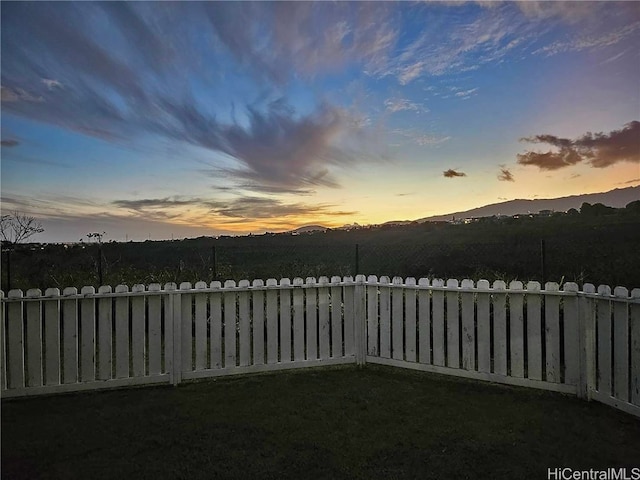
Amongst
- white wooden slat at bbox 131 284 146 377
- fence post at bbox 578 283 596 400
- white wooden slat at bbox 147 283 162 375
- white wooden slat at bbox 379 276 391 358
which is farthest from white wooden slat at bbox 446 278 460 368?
white wooden slat at bbox 131 284 146 377

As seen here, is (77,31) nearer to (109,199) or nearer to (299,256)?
(109,199)

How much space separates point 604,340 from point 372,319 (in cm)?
238

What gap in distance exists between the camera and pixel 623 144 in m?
6.53

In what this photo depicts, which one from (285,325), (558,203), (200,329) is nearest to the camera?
(200,329)

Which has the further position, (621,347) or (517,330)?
(517,330)

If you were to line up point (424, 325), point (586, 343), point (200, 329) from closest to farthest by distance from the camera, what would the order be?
point (586, 343) → point (200, 329) → point (424, 325)

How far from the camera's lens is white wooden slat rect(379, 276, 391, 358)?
16.1 feet

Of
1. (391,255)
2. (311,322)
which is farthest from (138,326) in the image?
(391,255)

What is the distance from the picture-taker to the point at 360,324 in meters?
5.05

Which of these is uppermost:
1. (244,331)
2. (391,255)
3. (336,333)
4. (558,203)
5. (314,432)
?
(558,203)

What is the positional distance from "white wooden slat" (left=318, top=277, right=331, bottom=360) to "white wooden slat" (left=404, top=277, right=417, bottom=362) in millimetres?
952

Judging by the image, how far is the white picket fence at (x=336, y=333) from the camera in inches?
151

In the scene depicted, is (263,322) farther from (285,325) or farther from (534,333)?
(534,333)

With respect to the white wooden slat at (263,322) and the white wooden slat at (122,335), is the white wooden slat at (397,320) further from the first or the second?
the white wooden slat at (122,335)
